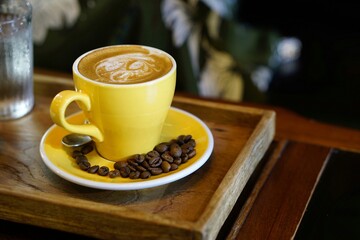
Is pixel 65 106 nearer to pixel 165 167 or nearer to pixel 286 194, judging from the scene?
pixel 165 167

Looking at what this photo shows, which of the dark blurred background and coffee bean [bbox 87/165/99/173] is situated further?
the dark blurred background

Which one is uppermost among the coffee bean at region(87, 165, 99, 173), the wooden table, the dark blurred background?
the coffee bean at region(87, 165, 99, 173)

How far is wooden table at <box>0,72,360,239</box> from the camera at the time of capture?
0.69 m

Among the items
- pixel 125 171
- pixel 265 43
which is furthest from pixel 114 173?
pixel 265 43

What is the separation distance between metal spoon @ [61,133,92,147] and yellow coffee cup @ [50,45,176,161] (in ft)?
0.08

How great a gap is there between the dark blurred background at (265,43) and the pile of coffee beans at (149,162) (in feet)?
1.79

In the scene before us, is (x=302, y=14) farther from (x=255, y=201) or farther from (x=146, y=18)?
(x=255, y=201)

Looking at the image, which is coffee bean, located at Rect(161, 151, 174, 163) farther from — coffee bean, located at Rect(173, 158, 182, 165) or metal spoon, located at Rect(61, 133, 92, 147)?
metal spoon, located at Rect(61, 133, 92, 147)

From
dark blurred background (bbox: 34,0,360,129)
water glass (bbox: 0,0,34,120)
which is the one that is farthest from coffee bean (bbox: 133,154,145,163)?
dark blurred background (bbox: 34,0,360,129)

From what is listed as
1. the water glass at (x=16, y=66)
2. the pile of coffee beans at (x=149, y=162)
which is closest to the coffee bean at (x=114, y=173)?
the pile of coffee beans at (x=149, y=162)

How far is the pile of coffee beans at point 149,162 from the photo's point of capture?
0.70 meters

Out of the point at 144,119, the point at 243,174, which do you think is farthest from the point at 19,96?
the point at 243,174

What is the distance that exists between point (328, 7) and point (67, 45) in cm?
60

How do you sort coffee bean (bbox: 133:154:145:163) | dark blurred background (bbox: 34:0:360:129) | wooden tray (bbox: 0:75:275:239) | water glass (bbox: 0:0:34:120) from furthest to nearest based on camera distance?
dark blurred background (bbox: 34:0:360:129)
water glass (bbox: 0:0:34:120)
coffee bean (bbox: 133:154:145:163)
wooden tray (bbox: 0:75:275:239)
